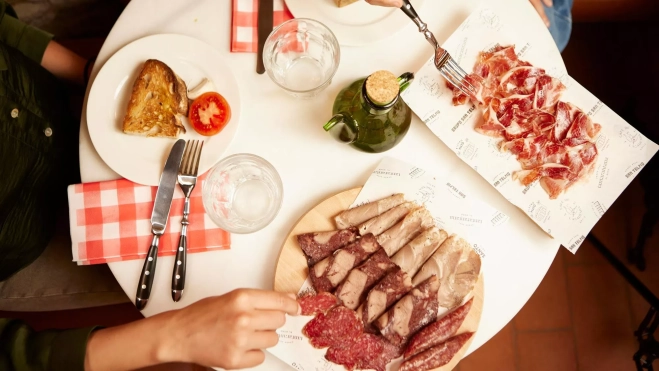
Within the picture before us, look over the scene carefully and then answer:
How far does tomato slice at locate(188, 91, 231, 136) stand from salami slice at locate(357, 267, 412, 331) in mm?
537

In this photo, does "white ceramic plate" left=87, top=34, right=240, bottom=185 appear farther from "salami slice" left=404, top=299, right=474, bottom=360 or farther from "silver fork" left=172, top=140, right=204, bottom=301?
"salami slice" left=404, top=299, right=474, bottom=360

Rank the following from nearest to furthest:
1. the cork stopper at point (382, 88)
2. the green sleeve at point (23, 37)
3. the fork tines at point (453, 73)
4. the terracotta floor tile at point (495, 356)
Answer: the cork stopper at point (382, 88) → the fork tines at point (453, 73) → the green sleeve at point (23, 37) → the terracotta floor tile at point (495, 356)

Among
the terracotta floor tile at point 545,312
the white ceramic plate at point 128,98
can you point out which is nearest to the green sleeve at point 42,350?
the white ceramic plate at point 128,98

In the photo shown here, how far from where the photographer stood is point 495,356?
206cm

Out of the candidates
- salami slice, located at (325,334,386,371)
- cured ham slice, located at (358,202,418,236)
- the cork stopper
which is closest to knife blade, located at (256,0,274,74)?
the cork stopper

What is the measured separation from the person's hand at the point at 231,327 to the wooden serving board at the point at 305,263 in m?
0.10

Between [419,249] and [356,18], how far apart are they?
1.98 feet

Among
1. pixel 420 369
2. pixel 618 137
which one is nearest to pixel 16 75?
pixel 420 369

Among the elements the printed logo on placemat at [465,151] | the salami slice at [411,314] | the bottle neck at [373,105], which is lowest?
the salami slice at [411,314]

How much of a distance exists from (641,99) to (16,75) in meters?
2.44

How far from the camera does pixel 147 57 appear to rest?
1136 millimetres

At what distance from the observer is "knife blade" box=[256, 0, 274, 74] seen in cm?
115

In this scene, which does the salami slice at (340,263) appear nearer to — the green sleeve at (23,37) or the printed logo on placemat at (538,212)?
the printed logo on placemat at (538,212)

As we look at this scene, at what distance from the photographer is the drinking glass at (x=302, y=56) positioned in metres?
1.10
